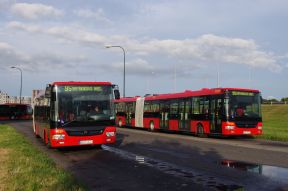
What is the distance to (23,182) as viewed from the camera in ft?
29.9

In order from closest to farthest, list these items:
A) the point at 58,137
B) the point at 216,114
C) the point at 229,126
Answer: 1. the point at 58,137
2. the point at 229,126
3. the point at 216,114

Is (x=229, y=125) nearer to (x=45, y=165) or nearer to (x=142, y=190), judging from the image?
(x=45, y=165)

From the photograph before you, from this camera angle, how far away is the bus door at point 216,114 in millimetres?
22734

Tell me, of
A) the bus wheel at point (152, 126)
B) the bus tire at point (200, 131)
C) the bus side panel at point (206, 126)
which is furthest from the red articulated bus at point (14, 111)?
the bus side panel at point (206, 126)

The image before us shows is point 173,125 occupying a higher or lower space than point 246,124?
lower

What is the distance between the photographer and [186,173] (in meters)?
10.5

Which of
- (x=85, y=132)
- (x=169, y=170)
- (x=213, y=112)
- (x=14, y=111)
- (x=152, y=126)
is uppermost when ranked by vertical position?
(x=213, y=112)

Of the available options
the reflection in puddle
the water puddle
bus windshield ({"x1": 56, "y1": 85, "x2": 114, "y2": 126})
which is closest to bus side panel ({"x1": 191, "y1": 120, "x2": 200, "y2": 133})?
bus windshield ({"x1": 56, "y1": 85, "x2": 114, "y2": 126})

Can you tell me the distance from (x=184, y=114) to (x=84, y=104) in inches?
474

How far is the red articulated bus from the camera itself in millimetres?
63062

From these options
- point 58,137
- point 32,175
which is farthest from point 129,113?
point 32,175

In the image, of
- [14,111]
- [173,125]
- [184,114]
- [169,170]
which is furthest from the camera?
[14,111]

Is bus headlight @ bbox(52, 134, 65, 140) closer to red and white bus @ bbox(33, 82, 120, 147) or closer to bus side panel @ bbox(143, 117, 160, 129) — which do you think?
red and white bus @ bbox(33, 82, 120, 147)

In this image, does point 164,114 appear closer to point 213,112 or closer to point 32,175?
point 213,112
